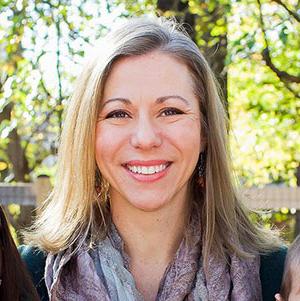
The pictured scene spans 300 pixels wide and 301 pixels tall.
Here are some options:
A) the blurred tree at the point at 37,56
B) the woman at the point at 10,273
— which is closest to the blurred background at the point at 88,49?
the blurred tree at the point at 37,56

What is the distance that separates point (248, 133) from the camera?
26.8ft

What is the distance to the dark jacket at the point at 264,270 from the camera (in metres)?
2.92

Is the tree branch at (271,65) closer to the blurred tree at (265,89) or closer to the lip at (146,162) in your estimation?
the blurred tree at (265,89)

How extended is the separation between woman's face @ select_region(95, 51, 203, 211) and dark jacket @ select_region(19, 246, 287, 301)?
1.27 feet

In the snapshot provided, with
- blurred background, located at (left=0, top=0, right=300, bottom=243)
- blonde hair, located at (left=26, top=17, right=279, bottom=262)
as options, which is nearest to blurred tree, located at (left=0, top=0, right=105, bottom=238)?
blurred background, located at (left=0, top=0, right=300, bottom=243)

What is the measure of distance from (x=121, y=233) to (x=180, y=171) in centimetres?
33

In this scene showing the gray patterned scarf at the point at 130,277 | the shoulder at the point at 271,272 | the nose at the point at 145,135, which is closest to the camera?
the nose at the point at 145,135

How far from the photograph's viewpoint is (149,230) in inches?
116

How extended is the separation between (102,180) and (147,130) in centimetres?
35

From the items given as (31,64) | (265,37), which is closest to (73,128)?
(31,64)

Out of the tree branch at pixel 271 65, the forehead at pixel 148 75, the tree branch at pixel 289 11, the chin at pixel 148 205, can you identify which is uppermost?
the tree branch at pixel 289 11

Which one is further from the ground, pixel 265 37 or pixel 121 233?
pixel 265 37

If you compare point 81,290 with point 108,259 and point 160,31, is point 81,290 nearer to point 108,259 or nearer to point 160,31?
point 108,259

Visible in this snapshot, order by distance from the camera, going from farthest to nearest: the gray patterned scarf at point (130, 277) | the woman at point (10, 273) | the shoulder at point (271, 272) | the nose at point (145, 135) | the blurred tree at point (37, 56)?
the blurred tree at point (37, 56)
the shoulder at point (271, 272)
the gray patterned scarf at point (130, 277)
the nose at point (145, 135)
the woman at point (10, 273)
